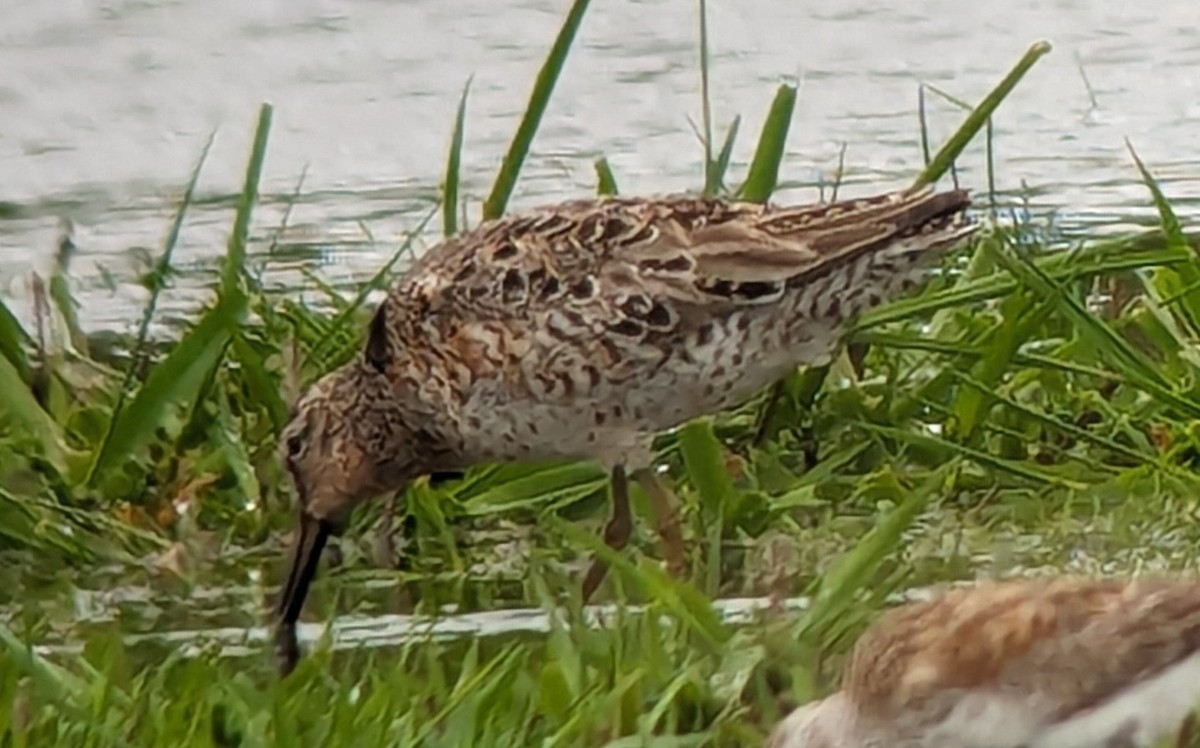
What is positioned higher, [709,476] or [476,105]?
[709,476]

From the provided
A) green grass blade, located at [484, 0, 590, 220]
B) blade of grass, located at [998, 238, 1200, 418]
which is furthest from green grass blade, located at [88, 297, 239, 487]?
blade of grass, located at [998, 238, 1200, 418]

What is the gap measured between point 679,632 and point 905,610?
1.84ft

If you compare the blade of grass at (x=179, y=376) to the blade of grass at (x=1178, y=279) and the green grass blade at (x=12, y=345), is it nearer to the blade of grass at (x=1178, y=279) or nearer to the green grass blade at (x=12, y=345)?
the green grass blade at (x=12, y=345)

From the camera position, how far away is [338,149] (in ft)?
26.0

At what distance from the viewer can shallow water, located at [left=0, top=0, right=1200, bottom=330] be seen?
7.57 metres

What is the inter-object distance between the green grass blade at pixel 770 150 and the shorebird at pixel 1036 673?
2302mm

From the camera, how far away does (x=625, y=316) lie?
5.89 metres

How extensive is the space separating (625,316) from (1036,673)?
2104mm

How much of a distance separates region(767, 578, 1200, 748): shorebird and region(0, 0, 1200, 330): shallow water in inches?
130

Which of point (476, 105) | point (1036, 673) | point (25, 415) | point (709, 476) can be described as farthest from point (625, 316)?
point (476, 105)

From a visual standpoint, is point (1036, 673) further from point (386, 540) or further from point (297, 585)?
point (386, 540)

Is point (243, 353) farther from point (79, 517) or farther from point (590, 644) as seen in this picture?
point (590, 644)

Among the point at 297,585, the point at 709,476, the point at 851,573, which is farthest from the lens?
the point at 709,476

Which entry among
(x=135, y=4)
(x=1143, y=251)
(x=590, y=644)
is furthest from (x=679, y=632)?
(x=135, y=4)
